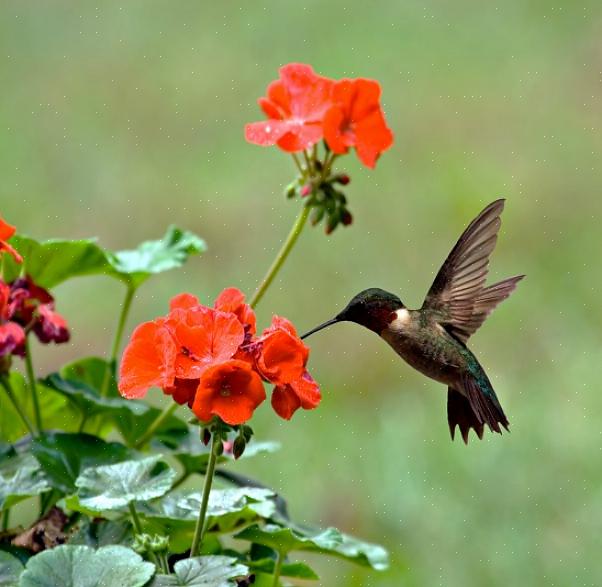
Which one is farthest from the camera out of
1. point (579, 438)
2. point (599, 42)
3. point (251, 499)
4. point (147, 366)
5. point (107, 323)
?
point (599, 42)

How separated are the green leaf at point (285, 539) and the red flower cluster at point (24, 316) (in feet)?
0.98

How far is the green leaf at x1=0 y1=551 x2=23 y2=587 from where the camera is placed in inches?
44.6

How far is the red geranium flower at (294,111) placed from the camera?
1.17 m

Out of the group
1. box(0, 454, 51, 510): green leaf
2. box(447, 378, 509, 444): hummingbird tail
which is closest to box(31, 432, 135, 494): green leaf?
box(0, 454, 51, 510): green leaf

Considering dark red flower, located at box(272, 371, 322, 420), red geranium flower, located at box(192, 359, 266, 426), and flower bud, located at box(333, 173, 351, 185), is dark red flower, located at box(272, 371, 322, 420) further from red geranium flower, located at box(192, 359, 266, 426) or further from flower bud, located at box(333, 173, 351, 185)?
flower bud, located at box(333, 173, 351, 185)

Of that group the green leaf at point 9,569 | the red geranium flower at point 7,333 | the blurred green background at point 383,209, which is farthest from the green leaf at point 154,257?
the blurred green background at point 383,209

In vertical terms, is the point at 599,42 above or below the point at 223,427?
above

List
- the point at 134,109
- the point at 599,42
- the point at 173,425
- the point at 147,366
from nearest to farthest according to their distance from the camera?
1. the point at 147,366
2. the point at 173,425
3. the point at 134,109
4. the point at 599,42

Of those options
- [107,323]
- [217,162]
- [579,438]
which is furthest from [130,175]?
[579,438]

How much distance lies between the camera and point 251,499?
1.19 metres

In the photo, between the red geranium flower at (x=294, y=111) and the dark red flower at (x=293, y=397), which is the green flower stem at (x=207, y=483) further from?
the red geranium flower at (x=294, y=111)

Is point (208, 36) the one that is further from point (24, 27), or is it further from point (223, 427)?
point (223, 427)

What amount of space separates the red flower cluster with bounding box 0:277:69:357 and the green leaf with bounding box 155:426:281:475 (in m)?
0.19

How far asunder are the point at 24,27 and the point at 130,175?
121 cm
